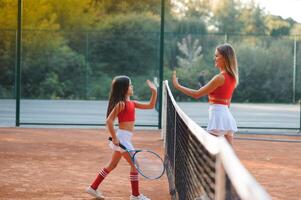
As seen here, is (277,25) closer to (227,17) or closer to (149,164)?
(227,17)

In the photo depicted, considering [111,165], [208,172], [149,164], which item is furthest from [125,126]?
[208,172]

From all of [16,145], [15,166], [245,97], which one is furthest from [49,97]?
[15,166]

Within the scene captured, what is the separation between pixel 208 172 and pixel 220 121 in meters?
2.40

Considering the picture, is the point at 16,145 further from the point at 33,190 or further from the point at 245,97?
the point at 245,97

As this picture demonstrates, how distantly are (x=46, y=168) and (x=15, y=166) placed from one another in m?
0.45

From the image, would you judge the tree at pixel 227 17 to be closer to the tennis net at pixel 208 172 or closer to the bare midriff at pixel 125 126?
the bare midriff at pixel 125 126

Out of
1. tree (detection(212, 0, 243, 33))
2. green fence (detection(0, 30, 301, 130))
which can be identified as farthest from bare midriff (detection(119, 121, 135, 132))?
tree (detection(212, 0, 243, 33))

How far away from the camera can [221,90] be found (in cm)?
604

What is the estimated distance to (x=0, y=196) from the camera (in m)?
6.52

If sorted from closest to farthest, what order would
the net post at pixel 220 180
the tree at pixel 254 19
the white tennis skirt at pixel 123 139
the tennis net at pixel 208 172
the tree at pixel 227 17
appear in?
1. the tennis net at pixel 208 172
2. the net post at pixel 220 180
3. the white tennis skirt at pixel 123 139
4. the tree at pixel 227 17
5. the tree at pixel 254 19

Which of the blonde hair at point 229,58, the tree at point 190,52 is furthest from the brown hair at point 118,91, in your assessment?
the tree at point 190,52

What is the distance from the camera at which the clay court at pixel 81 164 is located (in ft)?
22.8

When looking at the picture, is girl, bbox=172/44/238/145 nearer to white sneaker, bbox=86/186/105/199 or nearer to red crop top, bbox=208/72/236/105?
red crop top, bbox=208/72/236/105

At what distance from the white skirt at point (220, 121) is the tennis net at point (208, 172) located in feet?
1.16
